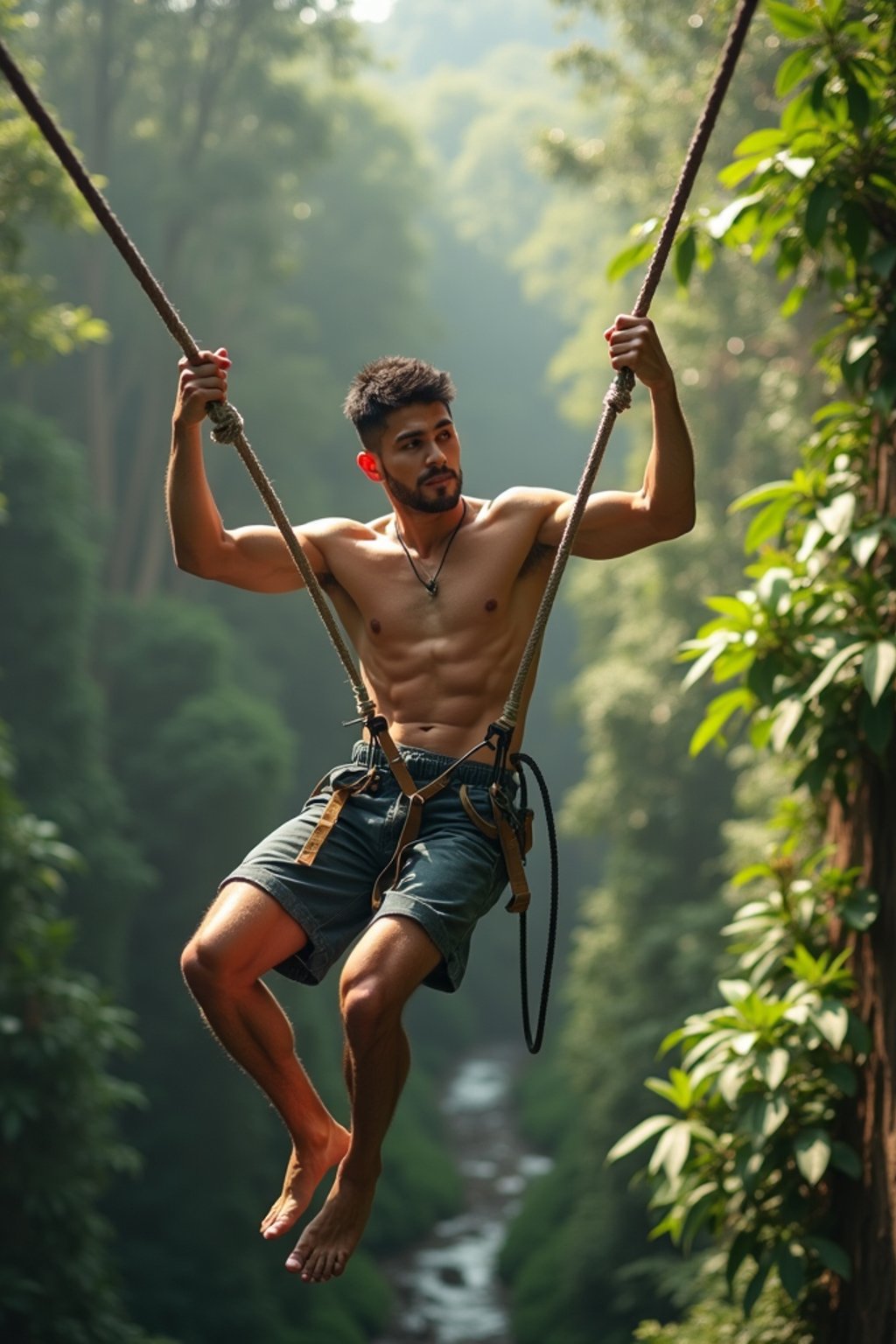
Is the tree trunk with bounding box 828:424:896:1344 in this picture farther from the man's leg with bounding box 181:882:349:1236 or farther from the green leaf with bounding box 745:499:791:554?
the man's leg with bounding box 181:882:349:1236

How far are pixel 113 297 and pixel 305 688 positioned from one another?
6.03 m

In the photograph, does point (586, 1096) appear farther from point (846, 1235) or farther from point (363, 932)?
point (363, 932)

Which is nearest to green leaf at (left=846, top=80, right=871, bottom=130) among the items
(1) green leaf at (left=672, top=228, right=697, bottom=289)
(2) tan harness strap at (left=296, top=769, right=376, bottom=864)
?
(1) green leaf at (left=672, top=228, right=697, bottom=289)

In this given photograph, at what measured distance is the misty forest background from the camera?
853 cm

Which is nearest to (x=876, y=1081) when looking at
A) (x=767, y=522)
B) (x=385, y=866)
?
(x=767, y=522)

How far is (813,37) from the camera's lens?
3777 mm

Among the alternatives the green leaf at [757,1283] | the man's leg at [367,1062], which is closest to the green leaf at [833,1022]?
the green leaf at [757,1283]

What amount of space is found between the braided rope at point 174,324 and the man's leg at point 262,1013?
0.42 meters

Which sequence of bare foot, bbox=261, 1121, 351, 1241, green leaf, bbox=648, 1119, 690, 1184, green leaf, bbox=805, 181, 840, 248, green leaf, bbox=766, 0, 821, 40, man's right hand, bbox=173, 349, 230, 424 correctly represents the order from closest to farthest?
bare foot, bbox=261, 1121, 351, 1241 → man's right hand, bbox=173, 349, 230, 424 → green leaf, bbox=766, 0, 821, 40 → green leaf, bbox=805, 181, 840, 248 → green leaf, bbox=648, 1119, 690, 1184

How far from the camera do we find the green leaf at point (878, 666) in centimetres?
369

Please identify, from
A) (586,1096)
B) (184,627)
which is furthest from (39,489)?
(586,1096)

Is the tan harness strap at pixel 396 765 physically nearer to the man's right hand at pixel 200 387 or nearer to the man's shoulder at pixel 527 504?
the man's shoulder at pixel 527 504

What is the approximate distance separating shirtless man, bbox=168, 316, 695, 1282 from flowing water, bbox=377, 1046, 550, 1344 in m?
12.4

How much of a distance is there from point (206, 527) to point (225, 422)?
23 centimetres
